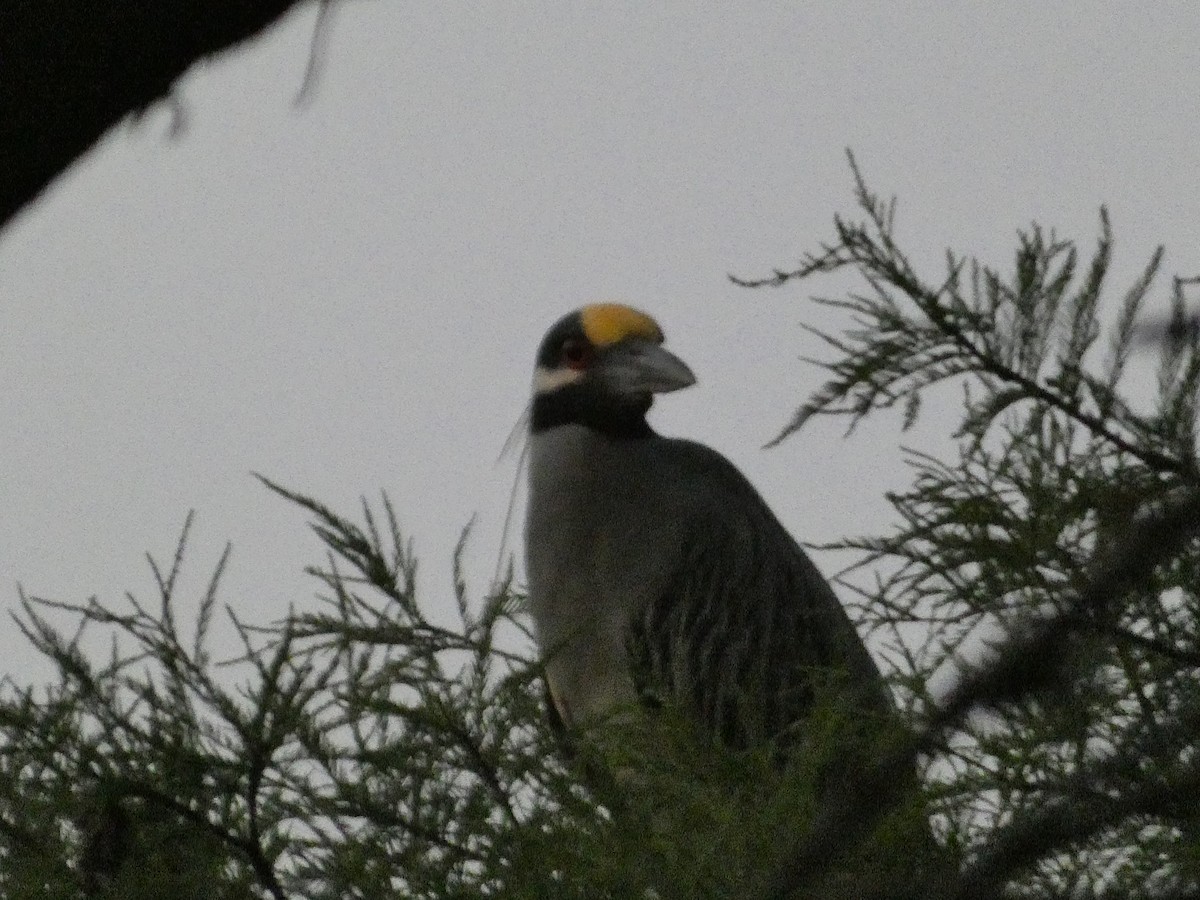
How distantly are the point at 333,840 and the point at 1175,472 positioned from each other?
148cm

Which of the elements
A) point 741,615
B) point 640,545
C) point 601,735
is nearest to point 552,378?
point 640,545

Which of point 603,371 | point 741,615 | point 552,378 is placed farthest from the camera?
point 552,378

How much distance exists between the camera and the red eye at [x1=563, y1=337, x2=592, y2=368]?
632 centimetres

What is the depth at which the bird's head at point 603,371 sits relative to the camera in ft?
20.2

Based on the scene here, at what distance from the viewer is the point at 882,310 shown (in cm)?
346

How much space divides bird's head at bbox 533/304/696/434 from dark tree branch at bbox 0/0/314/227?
4.42m

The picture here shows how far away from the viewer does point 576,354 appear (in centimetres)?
637

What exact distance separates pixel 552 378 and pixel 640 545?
620 mm

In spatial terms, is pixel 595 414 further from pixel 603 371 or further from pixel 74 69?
pixel 74 69

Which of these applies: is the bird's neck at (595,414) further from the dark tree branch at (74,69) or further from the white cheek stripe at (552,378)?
the dark tree branch at (74,69)

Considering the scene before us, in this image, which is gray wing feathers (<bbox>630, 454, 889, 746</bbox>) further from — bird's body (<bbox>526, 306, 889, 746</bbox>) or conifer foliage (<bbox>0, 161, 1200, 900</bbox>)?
conifer foliage (<bbox>0, 161, 1200, 900</bbox>)

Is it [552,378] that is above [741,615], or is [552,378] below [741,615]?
above

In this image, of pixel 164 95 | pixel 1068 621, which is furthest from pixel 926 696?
pixel 1068 621

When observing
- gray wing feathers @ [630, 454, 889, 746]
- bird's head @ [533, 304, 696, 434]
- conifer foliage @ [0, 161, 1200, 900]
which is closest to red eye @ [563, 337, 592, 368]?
bird's head @ [533, 304, 696, 434]
